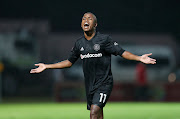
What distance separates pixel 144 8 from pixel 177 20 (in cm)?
672

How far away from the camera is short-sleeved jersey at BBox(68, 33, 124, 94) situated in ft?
32.2

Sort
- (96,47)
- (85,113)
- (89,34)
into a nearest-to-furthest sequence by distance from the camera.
Result: (96,47)
(89,34)
(85,113)

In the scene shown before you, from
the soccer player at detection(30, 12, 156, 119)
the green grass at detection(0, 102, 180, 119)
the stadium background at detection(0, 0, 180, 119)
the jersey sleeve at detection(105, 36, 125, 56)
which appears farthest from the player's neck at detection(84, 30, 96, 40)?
the stadium background at detection(0, 0, 180, 119)

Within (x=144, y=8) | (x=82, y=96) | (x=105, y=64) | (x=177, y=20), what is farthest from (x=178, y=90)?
(x=177, y=20)

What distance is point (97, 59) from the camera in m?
9.84

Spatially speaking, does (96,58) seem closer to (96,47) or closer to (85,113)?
(96,47)

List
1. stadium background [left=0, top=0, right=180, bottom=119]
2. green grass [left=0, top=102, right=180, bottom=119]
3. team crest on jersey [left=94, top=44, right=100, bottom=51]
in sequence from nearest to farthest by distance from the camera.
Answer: team crest on jersey [left=94, top=44, right=100, bottom=51], green grass [left=0, top=102, right=180, bottom=119], stadium background [left=0, top=0, right=180, bottom=119]

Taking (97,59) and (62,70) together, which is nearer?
(97,59)

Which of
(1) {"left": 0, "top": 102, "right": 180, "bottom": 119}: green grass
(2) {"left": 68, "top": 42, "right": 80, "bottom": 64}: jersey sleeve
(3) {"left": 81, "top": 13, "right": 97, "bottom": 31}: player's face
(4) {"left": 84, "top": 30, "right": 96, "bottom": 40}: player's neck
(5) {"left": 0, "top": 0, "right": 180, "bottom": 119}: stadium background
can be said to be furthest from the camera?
(5) {"left": 0, "top": 0, "right": 180, "bottom": 119}: stadium background

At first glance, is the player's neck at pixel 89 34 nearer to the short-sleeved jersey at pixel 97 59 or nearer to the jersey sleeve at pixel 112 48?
the short-sleeved jersey at pixel 97 59

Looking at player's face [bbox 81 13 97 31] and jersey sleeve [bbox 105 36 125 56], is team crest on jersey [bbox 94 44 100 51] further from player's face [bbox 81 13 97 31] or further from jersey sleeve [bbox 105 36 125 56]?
player's face [bbox 81 13 97 31]

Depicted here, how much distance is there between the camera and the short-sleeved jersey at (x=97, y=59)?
9.81 metres

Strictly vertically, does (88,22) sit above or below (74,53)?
above

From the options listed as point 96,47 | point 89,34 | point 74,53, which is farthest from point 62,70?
point 96,47
